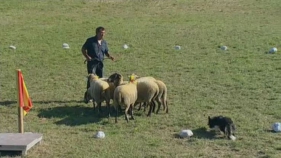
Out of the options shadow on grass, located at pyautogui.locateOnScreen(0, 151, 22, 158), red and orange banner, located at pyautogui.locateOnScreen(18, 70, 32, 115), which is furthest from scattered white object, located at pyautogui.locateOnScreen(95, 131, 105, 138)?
shadow on grass, located at pyautogui.locateOnScreen(0, 151, 22, 158)

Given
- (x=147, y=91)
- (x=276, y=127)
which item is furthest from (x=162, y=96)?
(x=276, y=127)

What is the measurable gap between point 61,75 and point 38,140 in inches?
227

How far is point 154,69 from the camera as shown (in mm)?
15852

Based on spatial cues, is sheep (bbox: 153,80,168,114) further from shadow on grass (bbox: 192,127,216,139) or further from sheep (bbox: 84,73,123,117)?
shadow on grass (bbox: 192,127,216,139)

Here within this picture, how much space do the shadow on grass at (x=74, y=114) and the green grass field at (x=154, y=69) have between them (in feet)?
0.08

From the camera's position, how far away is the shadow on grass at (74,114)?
36.7 ft

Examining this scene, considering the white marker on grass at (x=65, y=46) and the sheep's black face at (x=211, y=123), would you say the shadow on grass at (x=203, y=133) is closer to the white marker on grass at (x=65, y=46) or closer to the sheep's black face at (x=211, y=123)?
the sheep's black face at (x=211, y=123)

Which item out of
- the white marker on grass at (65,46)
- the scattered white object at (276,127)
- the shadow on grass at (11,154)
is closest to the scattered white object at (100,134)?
the shadow on grass at (11,154)

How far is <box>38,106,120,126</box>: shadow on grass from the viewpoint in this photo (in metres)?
11.2

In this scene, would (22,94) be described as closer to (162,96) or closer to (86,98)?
(86,98)

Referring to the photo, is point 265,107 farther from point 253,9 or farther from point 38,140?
point 253,9

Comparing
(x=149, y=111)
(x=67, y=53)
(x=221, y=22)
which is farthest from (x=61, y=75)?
(x=221, y=22)

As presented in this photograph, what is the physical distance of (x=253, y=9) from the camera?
1067 inches

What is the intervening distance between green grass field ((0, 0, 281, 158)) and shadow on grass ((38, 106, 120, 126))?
23 millimetres
